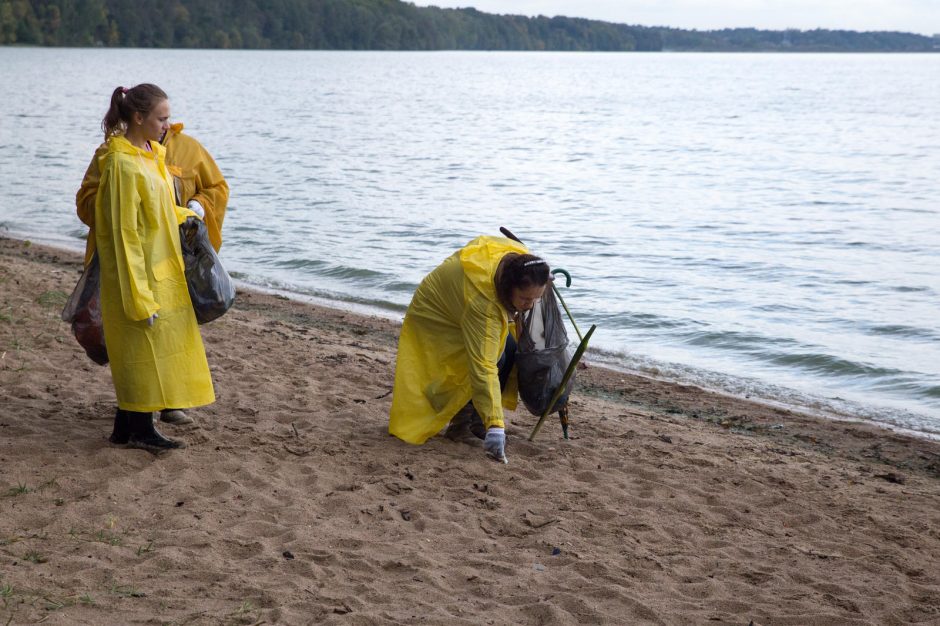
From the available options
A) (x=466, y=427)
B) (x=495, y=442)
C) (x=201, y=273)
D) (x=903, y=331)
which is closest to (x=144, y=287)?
(x=201, y=273)

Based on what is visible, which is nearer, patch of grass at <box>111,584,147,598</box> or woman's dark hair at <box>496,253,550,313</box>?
patch of grass at <box>111,584,147,598</box>

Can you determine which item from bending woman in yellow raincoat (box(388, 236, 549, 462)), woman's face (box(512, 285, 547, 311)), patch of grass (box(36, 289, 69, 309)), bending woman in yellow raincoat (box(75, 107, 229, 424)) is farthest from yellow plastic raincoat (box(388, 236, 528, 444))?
patch of grass (box(36, 289, 69, 309))

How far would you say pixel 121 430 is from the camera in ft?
16.2

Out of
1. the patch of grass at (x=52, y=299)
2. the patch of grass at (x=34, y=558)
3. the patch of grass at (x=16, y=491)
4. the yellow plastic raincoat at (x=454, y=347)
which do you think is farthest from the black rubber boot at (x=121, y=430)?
the patch of grass at (x=52, y=299)

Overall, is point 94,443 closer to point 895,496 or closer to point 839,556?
point 839,556

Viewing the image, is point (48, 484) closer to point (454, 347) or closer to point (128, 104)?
point (128, 104)

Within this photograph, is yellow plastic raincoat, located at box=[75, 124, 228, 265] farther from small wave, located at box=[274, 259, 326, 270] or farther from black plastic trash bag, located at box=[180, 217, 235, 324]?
small wave, located at box=[274, 259, 326, 270]

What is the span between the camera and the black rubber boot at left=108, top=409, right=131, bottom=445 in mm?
4914

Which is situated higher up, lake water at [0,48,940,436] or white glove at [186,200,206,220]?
white glove at [186,200,206,220]

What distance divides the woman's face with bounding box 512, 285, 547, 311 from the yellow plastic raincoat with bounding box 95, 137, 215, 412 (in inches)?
59.5

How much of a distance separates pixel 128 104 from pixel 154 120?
0.13 metres

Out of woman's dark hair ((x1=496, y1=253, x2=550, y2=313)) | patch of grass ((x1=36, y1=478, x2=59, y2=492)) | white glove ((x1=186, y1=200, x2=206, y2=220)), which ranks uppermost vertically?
white glove ((x1=186, y1=200, x2=206, y2=220))

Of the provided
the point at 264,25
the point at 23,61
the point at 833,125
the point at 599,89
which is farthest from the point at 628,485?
the point at 264,25

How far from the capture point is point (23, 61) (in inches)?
2884
